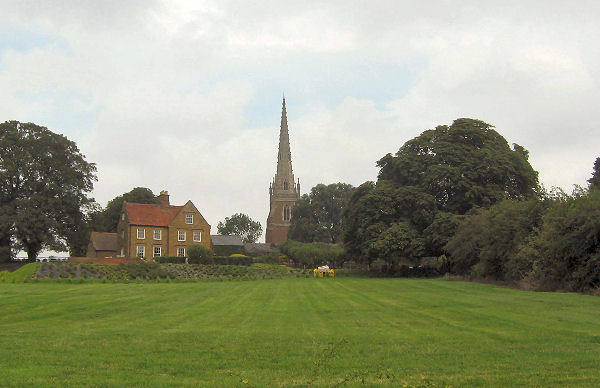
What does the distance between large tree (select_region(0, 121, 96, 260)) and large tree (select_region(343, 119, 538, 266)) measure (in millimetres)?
33159

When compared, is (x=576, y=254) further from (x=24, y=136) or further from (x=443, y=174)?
(x=24, y=136)

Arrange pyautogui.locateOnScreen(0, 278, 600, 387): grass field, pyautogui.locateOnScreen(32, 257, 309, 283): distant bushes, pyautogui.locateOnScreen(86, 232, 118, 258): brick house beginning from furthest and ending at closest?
pyautogui.locateOnScreen(86, 232, 118, 258): brick house → pyautogui.locateOnScreen(32, 257, 309, 283): distant bushes → pyautogui.locateOnScreen(0, 278, 600, 387): grass field

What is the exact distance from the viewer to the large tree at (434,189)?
5166 cm

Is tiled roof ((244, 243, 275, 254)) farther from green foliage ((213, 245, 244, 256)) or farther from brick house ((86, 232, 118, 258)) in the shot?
brick house ((86, 232, 118, 258))

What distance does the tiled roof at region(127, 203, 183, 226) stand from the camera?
7194 cm

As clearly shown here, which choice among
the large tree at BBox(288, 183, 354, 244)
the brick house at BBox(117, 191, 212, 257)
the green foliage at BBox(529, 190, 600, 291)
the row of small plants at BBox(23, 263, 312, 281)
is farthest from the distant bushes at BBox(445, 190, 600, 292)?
the large tree at BBox(288, 183, 354, 244)

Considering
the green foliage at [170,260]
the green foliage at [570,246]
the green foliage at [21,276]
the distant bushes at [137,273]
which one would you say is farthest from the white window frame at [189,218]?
the green foliage at [570,246]

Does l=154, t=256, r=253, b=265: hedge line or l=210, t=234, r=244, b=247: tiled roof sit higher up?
l=210, t=234, r=244, b=247: tiled roof

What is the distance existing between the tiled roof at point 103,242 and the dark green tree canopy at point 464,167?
39382 millimetres

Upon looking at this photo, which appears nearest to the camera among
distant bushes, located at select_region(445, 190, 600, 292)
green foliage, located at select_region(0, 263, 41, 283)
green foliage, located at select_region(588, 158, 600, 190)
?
distant bushes, located at select_region(445, 190, 600, 292)

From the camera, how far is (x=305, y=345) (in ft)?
39.8

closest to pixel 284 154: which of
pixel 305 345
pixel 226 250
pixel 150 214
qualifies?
pixel 226 250

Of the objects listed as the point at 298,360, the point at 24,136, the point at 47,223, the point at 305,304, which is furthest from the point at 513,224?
the point at 24,136

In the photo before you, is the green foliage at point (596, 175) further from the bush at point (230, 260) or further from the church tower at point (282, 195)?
the church tower at point (282, 195)
